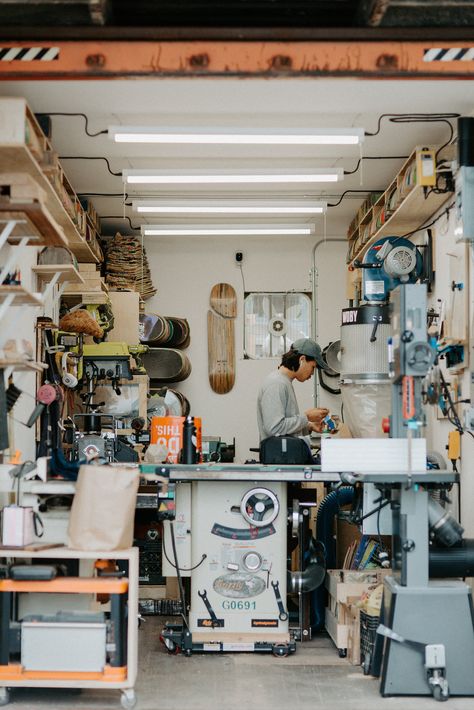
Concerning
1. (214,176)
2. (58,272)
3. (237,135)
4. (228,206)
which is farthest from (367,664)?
(228,206)

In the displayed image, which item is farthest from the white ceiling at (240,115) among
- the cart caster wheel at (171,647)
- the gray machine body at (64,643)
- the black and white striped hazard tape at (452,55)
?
the cart caster wheel at (171,647)

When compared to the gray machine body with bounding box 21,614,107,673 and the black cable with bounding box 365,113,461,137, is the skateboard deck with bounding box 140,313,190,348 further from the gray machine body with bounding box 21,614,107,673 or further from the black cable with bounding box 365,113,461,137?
the gray machine body with bounding box 21,614,107,673

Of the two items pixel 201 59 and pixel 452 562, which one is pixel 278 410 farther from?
pixel 201 59

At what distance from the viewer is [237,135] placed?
615cm

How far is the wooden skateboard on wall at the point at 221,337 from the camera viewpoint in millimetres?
10320

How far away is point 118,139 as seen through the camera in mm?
6277

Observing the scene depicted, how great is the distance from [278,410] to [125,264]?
3.93 m

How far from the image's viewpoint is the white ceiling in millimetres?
5977

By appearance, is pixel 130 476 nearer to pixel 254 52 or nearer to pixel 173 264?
pixel 254 52

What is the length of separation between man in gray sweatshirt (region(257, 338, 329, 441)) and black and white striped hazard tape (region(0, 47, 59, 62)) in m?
2.58

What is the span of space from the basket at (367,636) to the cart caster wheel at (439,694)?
1.69 ft

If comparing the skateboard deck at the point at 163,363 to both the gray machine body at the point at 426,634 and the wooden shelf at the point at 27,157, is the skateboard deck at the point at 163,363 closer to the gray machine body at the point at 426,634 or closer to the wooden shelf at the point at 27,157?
the wooden shelf at the point at 27,157

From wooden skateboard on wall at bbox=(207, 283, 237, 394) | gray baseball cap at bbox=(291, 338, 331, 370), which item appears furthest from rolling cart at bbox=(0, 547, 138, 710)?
wooden skateboard on wall at bbox=(207, 283, 237, 394)

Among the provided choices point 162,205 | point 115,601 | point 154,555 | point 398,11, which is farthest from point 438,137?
point 115,601
